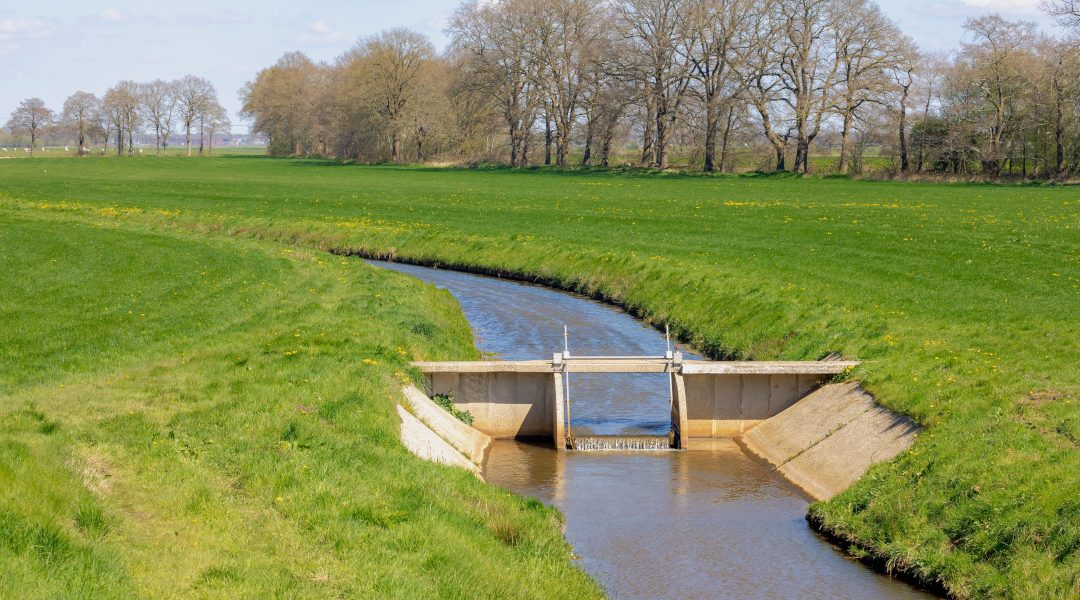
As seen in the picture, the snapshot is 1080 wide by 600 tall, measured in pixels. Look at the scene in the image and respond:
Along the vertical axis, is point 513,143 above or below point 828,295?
above

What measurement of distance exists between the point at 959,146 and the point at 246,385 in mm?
89490

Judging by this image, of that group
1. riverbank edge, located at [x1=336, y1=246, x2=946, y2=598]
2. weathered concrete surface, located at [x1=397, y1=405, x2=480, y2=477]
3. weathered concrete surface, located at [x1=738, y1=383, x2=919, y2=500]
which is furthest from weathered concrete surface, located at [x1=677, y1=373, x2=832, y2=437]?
weathered concrete surface, located at [x1=397, y1=405, x2=480, y2=477]

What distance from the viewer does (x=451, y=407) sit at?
23688mm

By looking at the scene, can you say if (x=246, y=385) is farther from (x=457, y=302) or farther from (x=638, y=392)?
(x=457, y=302)

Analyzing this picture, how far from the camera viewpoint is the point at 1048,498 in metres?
14.5

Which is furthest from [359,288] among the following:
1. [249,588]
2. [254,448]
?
[249,588]

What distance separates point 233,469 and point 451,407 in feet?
31.3

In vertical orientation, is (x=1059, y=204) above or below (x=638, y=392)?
above

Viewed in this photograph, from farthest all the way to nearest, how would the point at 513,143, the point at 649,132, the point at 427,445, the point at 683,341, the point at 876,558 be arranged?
the point at 513,143, the point at 649,132, the point at 683,341, the point at 427,445, the point at 876,558

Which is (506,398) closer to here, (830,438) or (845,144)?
(830,438)

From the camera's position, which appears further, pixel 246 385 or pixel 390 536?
pixel 246 385

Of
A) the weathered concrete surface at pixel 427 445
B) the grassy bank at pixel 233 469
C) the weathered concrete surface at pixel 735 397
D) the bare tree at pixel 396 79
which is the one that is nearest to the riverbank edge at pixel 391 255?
the weathered concrete surface at pixel 735 397

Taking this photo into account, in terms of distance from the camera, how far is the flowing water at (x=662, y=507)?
15.3 meters

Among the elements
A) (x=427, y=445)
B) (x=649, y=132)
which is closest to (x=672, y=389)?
(x=427, y=445)
